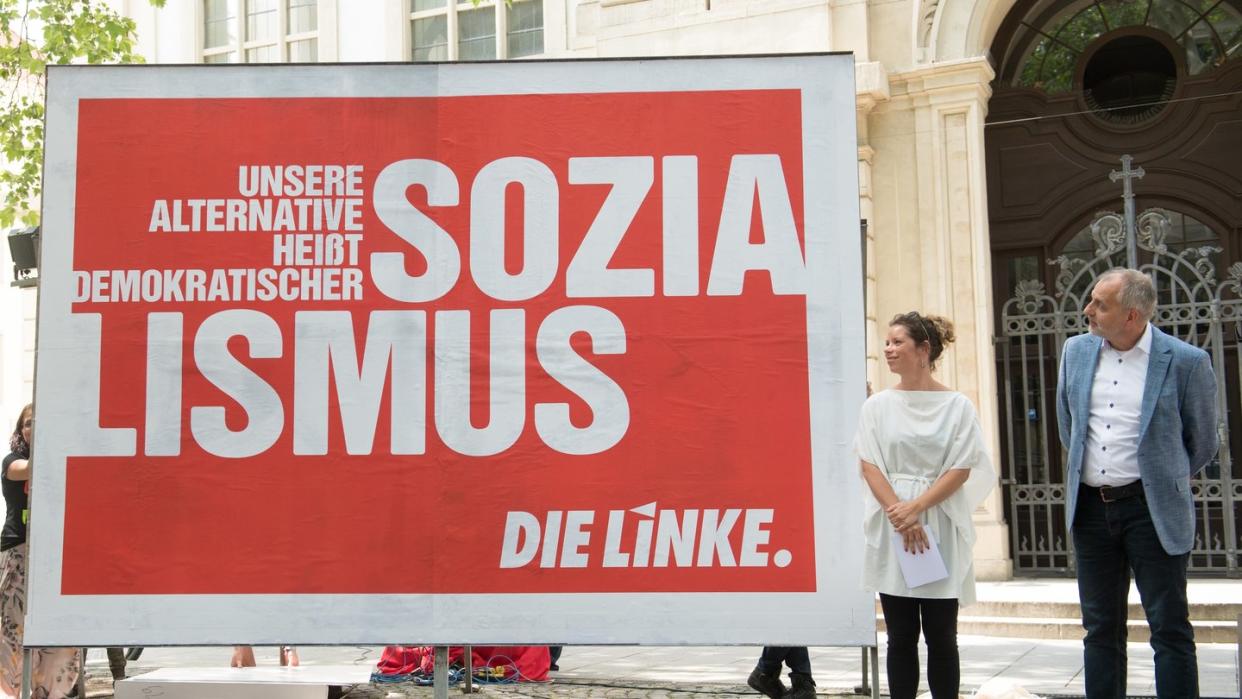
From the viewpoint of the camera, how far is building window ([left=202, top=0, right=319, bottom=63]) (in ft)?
59.8

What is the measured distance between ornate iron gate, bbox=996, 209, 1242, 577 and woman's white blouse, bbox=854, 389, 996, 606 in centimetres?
755

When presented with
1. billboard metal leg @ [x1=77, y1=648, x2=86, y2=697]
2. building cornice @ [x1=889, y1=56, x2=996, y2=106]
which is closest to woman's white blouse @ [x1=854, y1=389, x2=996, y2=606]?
billboard metal leg @ [x1=77, y1=648, x2=86, y2=697]

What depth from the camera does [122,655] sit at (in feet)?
26.3

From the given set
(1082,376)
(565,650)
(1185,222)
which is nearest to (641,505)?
(1082,376)

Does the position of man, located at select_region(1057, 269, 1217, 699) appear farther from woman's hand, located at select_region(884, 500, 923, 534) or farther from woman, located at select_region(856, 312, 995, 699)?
woman's hand, located at select_region(884, 500, 923, 534)

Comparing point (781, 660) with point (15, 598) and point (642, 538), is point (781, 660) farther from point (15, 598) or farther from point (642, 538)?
point (15, 598)

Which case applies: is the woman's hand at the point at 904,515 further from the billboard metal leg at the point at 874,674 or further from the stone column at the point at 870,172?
the stone column at the point at 870,172

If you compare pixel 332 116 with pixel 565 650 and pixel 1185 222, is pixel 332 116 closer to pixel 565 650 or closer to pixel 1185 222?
pixel 565 650

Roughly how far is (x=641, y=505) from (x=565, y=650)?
5.34 metres

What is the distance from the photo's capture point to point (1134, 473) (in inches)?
196

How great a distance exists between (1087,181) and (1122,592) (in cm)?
972

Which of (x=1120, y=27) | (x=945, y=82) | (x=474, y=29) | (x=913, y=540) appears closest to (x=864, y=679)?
(x=913, y=540)

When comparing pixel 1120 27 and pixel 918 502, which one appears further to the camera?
pixel 1120 27

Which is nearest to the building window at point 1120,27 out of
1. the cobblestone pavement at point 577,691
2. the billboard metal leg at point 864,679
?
the billboard metal leg at point 864,679
